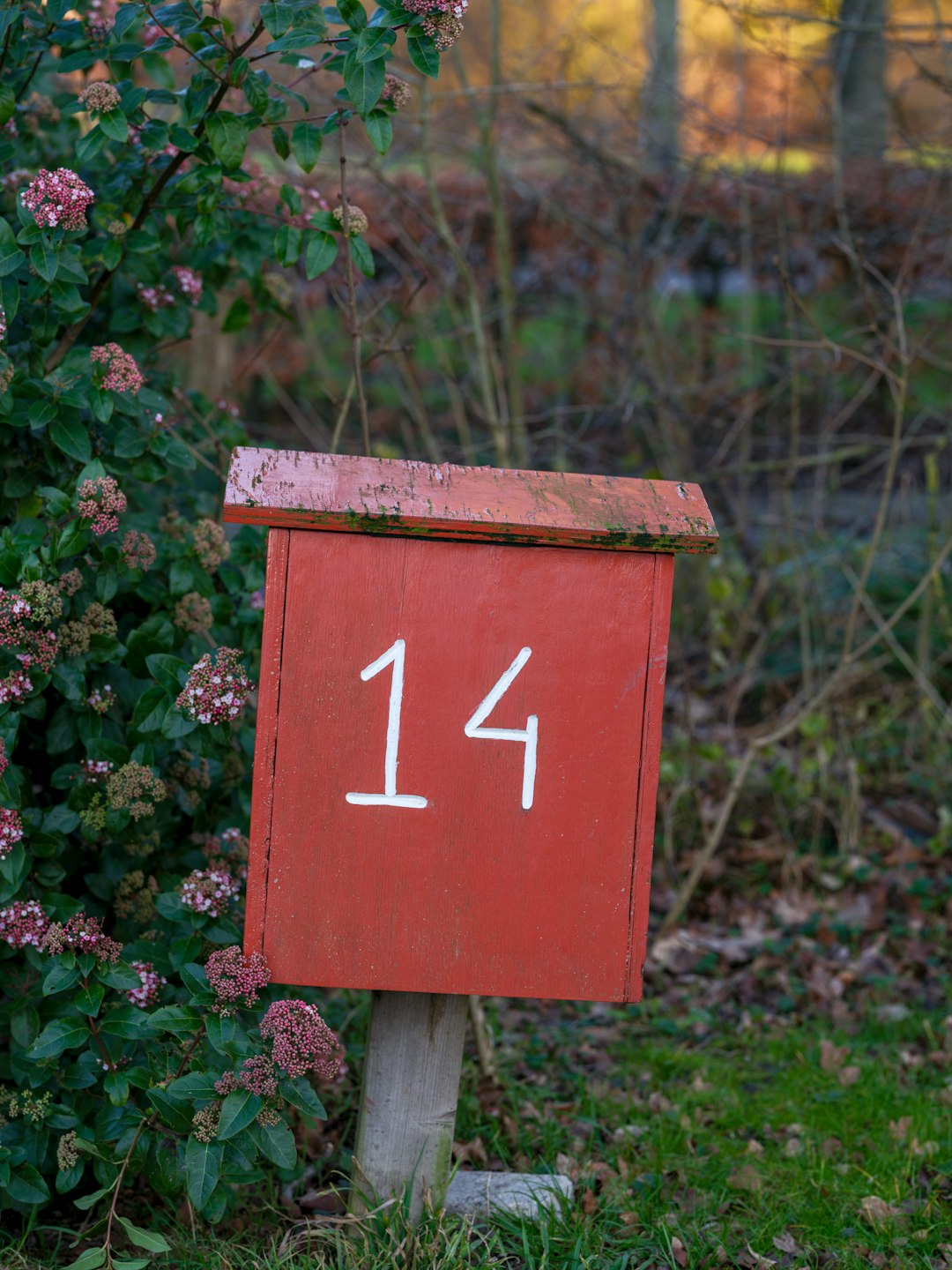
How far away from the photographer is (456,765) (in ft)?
5.73

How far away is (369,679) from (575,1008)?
173 cm

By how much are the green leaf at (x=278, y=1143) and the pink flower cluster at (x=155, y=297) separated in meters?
1.48

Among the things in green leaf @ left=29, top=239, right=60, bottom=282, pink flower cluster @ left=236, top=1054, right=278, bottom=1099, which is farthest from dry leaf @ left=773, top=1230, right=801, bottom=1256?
green leaf @ left=29, top=239, right=60, bottom=282

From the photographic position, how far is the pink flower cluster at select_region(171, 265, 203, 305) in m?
Result: 2.31

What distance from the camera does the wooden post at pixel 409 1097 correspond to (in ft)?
6.55

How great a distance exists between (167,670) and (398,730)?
0.46 meters

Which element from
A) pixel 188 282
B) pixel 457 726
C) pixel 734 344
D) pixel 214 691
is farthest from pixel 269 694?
pixel 734 344

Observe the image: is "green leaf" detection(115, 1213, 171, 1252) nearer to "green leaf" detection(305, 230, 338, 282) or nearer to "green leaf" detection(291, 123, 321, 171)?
"green leaf" detection(305, 230, 338, 282)

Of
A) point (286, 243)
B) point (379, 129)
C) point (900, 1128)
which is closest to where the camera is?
point (379, 129)

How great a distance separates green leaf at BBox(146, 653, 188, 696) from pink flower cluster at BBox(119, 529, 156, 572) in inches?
7.4

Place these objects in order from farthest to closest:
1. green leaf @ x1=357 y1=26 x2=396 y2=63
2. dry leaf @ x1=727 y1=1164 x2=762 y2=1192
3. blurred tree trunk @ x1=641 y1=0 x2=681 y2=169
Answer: blurred tree trunk @ x1=641 y1=0 x2=681 y2=169 → dry leaf @ x1=727 y1=1164 x2=762 y2=1192 → green leaf @ x1=357 y1=26 x2=396 y2=63

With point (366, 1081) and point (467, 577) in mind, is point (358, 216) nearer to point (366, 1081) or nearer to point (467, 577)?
point (467, 577)

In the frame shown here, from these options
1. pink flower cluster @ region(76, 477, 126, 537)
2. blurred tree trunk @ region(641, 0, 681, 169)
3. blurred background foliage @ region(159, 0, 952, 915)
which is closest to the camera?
pink flower cluster @ region(76, 477, 126, 537)

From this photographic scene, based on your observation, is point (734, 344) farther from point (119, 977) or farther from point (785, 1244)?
point (119, 977)
